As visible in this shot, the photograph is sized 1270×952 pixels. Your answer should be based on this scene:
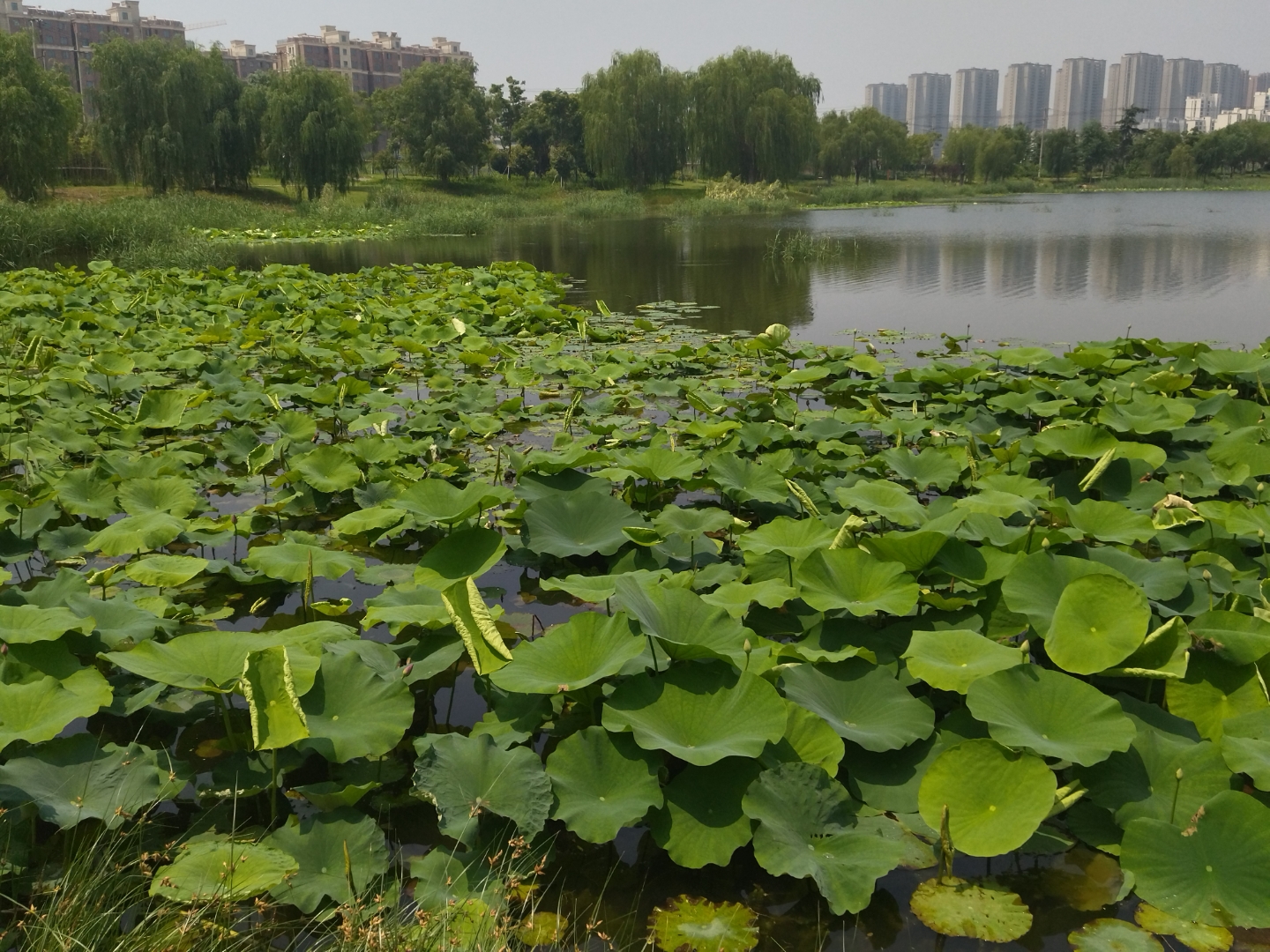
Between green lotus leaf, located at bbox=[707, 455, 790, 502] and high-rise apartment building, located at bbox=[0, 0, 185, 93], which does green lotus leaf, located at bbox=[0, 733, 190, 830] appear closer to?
green lotus leaf, located at bbox=[707, 455, 790, 502]

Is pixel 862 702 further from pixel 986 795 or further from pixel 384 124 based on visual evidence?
pixel 384 124

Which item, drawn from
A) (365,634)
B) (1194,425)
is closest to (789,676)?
(365,634)

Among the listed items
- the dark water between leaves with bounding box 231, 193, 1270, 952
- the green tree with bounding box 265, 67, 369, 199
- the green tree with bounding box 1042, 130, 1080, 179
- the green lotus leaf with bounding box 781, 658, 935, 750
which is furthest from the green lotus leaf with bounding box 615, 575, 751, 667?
the green tree with bounding box 1042, 130, 1080, 179

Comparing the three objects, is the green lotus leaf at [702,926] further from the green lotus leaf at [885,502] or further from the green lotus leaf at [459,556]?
the green lotus leaf at [885,502]

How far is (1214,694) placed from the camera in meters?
1.63

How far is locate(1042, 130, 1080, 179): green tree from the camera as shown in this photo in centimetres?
5728

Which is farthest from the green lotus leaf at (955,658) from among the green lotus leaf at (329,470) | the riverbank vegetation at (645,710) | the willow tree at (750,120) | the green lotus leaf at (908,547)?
the willow tree at (750,120)

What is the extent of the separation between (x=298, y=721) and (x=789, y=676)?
0.82 metres

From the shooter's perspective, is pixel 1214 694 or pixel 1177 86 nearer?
pixel 1214 694

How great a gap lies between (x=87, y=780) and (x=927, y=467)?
2397mm

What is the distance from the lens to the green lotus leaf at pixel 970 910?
1325 millimetres

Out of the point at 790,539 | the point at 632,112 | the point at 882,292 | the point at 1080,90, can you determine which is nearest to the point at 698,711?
the point at 790,539

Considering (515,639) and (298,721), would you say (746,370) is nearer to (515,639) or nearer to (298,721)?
(515,639)

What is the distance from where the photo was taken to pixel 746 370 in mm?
5215
